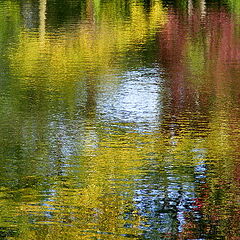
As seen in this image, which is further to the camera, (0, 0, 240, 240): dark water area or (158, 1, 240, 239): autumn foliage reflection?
(158, 1, 240, 239): autumn foliage reflection

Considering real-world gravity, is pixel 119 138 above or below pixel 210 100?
above

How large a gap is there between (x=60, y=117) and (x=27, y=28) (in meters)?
16.0

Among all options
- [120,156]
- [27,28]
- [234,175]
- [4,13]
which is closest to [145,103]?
[120,156]

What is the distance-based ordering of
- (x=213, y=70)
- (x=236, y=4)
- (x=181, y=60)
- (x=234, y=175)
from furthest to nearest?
1. (x=236, y=4)
2. (x=181, y=60)
3. (x=213, y=70)
4. (x=234, y=175)

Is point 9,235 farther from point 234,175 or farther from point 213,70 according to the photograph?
point 213,70

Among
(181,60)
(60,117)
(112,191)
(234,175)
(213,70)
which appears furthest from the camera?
(181,60)

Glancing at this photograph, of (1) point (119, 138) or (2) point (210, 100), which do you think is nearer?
(1) point (119, 138)

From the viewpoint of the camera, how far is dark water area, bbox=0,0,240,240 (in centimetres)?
797

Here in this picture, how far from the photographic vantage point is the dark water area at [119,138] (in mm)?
7969

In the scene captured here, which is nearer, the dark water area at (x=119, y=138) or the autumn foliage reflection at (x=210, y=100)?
the dark water area at (x=119, y=138)

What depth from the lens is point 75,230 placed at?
7.57 meters

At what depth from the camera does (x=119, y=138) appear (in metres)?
11.4

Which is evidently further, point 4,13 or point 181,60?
point 4,13

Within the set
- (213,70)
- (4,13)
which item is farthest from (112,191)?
(4,13)
